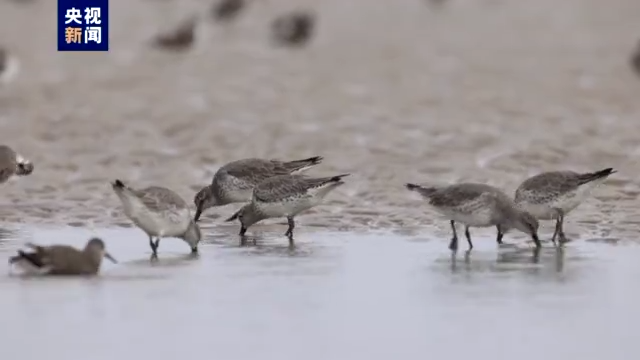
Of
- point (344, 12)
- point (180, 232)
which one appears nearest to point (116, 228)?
point (180, 232)

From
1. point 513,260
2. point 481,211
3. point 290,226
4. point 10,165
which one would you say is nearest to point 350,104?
point 10,165

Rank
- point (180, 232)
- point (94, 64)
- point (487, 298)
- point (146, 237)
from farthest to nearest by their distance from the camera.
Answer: point (94, 64) → point (146, 237) → point (180, 232) → point (487, 298)

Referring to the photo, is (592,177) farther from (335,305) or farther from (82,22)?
(82,22)

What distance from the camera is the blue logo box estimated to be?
67.1ft

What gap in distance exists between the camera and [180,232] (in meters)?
12.4

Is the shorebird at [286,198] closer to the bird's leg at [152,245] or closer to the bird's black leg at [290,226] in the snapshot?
the bird's black leg at [290,226]

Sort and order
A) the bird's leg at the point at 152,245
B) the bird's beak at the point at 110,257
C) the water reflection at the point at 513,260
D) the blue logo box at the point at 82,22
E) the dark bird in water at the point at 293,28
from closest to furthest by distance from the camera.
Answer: the water reflection at the point at 513,260, the bird's beak at the point at 110,257, the bird's leg at the point at 152,245, the blue logo box at the point at 82,22, the dark bird in water at the point at 293,28

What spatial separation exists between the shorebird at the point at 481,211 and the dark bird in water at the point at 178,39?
11921mm

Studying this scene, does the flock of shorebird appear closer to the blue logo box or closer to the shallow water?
the shallow water

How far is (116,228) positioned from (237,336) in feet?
17.4

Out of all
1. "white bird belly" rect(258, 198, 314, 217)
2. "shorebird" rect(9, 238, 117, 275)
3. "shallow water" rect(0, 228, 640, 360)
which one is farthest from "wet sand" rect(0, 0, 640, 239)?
"shorebird" rect(9, 238, 117, 275)

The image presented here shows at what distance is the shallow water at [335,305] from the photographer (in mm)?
8602

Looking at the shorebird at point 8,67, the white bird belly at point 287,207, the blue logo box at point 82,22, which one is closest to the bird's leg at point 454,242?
the white bird belly at point 287,207

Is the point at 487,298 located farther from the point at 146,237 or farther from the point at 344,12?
the point at 344,12
